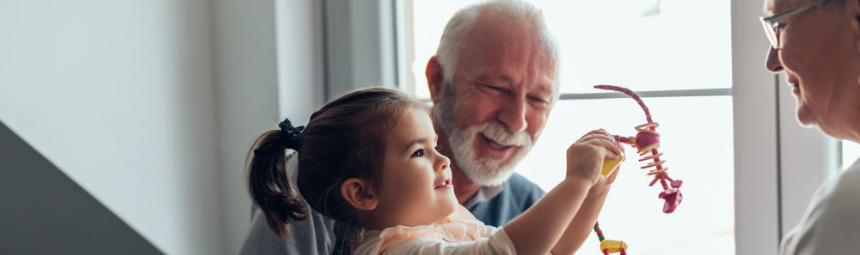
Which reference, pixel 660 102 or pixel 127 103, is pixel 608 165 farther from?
pixel 127 103

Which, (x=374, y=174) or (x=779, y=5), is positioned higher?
(x=779, y=5)

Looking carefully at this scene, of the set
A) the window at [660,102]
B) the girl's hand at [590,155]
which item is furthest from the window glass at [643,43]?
the girl's hand at [590,155]

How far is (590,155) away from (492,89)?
2.26 feet

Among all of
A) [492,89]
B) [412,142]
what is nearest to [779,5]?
[412,142]

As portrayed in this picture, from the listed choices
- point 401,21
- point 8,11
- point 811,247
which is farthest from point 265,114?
point 811,247

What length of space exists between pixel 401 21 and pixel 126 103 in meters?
0.88

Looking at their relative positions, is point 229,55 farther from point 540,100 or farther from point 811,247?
point 811,247

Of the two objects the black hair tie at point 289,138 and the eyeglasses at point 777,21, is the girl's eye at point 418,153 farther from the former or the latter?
the eyeglasses at point 777,21

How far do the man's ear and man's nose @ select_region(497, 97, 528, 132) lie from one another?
0.23m

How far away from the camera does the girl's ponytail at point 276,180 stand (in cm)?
115

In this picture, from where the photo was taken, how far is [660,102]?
1.60 meters

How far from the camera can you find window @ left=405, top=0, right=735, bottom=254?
1.50 metres

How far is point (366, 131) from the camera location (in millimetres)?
1095

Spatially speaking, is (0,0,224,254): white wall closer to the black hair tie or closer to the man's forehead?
the black hair tie
